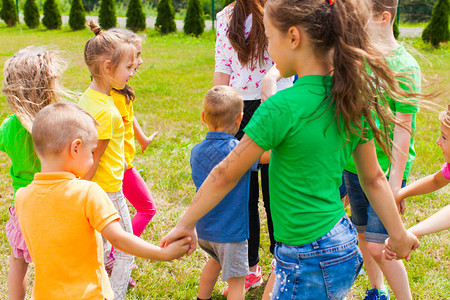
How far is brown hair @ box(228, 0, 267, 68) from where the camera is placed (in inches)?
112

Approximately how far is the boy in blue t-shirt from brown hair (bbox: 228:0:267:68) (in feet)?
1.79

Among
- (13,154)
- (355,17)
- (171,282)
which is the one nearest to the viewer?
(355,17)

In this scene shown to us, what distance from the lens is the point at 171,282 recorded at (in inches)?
128

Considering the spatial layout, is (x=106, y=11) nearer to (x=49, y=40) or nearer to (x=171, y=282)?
(x=49, y=40)

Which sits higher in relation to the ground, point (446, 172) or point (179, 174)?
point (446, 172)

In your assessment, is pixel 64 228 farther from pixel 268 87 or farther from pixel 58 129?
pixel 268 87

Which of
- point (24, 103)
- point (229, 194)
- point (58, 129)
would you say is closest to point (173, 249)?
point (229, 194)

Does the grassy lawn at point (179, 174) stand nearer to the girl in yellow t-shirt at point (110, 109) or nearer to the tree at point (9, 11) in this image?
the girl in yellow t-shirt at point (110, 109)

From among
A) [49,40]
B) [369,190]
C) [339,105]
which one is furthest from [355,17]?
[49,40]

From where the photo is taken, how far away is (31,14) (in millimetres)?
20938

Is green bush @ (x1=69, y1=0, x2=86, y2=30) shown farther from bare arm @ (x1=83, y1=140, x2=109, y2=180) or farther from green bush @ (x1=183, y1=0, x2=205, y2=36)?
bare arm @ (x1=83, y1=140, x2=109, y2=180)

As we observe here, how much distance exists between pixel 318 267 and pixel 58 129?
1.14m

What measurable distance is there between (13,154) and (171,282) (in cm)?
139

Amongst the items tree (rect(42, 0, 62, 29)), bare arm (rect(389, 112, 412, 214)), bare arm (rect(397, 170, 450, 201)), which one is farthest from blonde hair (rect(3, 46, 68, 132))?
tree (rect(42, 0, 62, 29))
